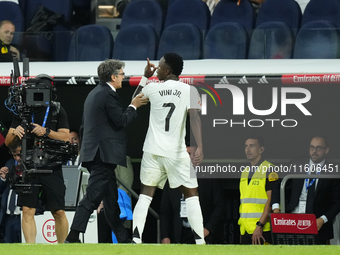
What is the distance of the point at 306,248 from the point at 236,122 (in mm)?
2987

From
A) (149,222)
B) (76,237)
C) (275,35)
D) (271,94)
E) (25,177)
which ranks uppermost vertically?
(275,35)

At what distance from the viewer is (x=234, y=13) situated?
27.2 feet

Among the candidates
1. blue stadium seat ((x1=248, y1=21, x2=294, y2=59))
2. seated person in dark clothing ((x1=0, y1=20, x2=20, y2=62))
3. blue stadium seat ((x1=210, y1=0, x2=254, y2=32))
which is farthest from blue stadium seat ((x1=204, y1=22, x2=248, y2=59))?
seated person in dark clothing ((x1=0, y1=20, x2=20, y2=62))

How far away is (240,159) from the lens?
289 inches

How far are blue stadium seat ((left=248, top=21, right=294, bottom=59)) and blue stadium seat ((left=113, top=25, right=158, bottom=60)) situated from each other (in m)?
1.39

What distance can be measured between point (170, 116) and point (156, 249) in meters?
1.22

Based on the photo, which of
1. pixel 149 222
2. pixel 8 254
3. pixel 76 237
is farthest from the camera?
pixel 149 222

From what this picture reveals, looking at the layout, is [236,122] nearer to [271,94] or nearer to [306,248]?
[271,94]

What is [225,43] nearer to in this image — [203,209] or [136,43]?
[136,43]

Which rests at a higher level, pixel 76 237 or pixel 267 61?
pixel 267 61

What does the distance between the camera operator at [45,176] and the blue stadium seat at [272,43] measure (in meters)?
2.71

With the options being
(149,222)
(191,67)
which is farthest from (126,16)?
(149,222)

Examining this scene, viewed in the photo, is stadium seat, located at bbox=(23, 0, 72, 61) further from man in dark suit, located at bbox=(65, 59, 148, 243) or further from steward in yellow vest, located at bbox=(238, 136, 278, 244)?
steward in yellow vest, located at bbox=(238, 136, 278, 244)

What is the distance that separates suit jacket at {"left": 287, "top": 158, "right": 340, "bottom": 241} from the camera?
19.7 feet
